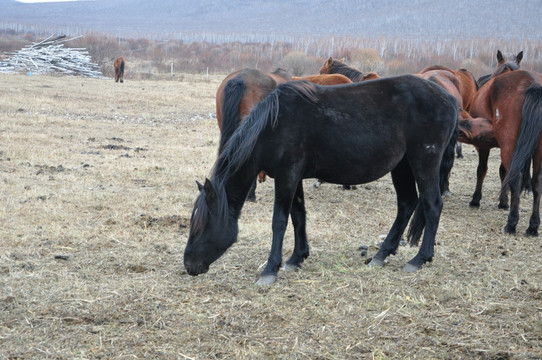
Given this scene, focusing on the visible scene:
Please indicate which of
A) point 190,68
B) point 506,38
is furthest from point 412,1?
point 190,68

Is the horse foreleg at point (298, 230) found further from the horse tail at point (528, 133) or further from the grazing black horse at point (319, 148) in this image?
the horse tail at point (528, 133)

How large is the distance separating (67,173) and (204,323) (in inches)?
214

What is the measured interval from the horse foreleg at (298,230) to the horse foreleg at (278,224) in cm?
29

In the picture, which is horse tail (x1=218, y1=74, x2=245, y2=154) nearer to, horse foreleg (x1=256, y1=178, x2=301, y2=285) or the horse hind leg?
horse foreleg (x1=256, y1=178, x2=301, y2=285)

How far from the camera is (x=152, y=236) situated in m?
5.81

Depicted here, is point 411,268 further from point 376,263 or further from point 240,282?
point 240,282

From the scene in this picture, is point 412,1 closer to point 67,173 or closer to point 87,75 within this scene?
point 87,75

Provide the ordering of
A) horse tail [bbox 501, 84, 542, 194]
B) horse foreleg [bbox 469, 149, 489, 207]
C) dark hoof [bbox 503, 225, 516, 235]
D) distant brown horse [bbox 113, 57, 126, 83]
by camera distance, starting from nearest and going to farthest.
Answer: horse tail [bbox 501, 84, 542, 194] < dark hoof [bbox 503, 225, 516, 235] < horse foreleg [bbox 469, 149, 489, 207] < distant brown horse [bbox 113, 57, 126, 83]

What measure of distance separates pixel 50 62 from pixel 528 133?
116 feet

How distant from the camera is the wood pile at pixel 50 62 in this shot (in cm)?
3439

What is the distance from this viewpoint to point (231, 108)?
19.1 feet

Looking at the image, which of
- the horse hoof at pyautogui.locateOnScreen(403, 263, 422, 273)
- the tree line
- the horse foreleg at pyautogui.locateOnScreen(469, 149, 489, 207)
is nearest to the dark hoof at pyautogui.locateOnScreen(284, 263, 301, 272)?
the horse hoof at pyautogui.locateOnScreen(403, 263, 422, 273)

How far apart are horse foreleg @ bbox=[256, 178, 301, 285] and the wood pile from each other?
32.1 m

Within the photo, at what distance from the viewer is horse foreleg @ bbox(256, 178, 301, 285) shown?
4.62m
